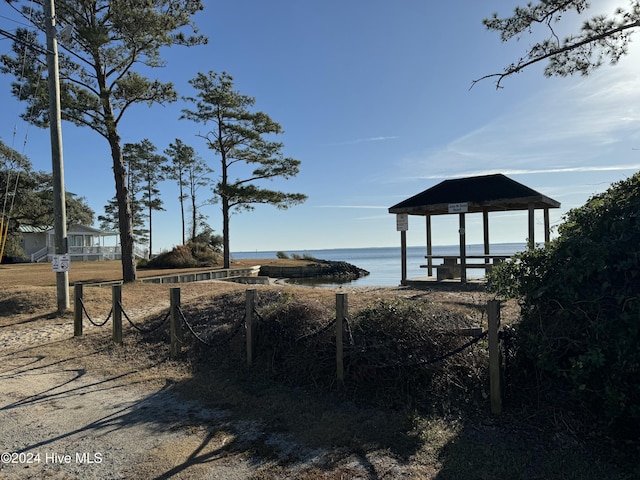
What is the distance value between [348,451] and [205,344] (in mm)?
3326

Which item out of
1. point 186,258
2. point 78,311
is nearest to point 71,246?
point 186,258

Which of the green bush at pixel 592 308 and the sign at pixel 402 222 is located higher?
the sign at pixel 402 222

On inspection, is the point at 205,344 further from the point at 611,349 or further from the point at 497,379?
the point at 611,349

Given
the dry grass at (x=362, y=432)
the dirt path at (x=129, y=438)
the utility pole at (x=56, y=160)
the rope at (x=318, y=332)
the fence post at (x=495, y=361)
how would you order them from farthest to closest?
1. the utility pole at (x=56, y=160)
2. the rope at (x=318, y=332)
3. the fence post at (x=495, y=361)
4. the dirt path at (x=129, y=438)
5. the dry grass at (x=362, y=432)

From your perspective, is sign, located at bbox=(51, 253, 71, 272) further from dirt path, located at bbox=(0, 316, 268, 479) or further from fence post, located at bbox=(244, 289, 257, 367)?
fence post, located at bbox=(244, 289, 257, 367)

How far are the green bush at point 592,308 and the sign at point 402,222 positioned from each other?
10.2 metres

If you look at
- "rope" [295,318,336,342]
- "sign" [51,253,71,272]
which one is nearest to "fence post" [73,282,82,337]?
"sign" [51,253,71,272]

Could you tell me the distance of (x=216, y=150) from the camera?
27.8 m

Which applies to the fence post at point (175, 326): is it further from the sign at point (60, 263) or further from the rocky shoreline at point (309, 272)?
the rocky shoreline at point (309, 272)

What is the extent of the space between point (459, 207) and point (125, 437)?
11130mm

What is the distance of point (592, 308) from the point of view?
10.8 feet

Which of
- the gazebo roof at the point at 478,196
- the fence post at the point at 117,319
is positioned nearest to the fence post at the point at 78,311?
the fence post at the point at 117,319

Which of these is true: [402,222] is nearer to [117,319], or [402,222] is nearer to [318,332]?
[117,319]

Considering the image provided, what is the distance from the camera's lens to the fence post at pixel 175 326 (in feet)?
21.0
